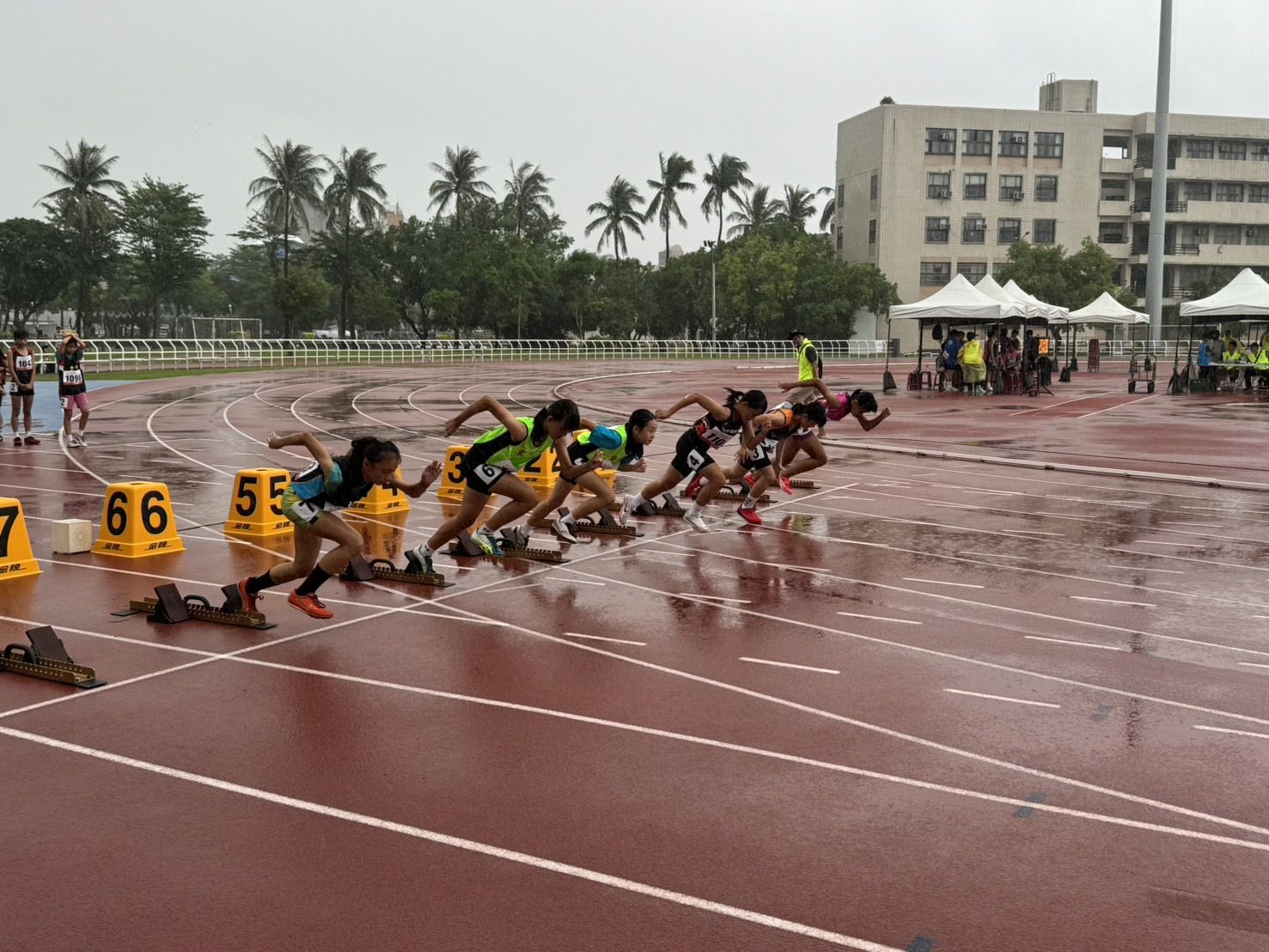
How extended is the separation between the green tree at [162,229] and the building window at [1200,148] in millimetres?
64384

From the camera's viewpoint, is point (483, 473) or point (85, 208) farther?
point (85, 208)

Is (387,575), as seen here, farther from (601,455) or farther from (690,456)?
(690,456)

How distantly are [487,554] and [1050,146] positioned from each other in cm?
7566

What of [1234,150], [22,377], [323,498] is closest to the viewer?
[323,498]

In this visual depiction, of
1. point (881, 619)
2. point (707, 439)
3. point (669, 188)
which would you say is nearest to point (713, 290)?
point (669, 188)

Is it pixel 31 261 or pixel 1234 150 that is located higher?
pixel 1234 150

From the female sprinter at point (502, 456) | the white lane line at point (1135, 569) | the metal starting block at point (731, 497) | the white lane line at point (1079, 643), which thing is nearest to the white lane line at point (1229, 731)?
the white lane line at point (1079, 643)

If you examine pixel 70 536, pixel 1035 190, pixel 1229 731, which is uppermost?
pixel 1035 190

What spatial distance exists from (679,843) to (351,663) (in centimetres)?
336

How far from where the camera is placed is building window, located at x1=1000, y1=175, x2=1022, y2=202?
7688 cm

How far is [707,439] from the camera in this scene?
12.6 metres

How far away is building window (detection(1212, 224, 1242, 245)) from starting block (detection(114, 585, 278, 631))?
8448cm

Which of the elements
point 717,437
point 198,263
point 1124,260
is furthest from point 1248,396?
point 198,263

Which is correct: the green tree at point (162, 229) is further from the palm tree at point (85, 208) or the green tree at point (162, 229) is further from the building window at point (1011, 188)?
the building window at point (1011, 188)
